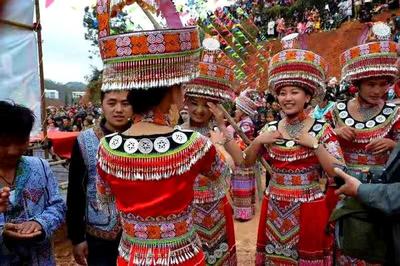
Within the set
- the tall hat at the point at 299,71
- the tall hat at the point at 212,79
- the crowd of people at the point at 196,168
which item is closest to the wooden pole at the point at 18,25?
the tall hat at the point at 212,79

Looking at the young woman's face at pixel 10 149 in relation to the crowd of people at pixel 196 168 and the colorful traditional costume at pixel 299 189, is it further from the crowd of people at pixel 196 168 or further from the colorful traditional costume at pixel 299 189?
the colorful traditional costume at pixel 299 189

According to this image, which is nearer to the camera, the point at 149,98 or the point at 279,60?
the point at 149,98

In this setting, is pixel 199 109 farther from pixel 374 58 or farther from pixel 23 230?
pixel 23 230

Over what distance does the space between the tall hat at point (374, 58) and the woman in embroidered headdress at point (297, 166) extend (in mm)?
442

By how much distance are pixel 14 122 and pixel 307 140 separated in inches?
73.6

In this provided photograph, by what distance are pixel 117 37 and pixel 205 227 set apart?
72.3 inches

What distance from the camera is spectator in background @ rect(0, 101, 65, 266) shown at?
246cm

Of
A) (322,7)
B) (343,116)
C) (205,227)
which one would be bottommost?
(205,227)

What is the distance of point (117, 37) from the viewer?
2.21 metres

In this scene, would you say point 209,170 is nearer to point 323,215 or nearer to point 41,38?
point 323,215

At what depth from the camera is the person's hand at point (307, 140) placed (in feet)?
10.8

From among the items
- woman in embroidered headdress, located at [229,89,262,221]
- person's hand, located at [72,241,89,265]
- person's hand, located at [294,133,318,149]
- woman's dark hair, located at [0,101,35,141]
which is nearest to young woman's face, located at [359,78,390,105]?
person's hand, located at [294,133,318,149]

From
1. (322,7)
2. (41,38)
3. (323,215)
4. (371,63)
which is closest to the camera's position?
(323,215)

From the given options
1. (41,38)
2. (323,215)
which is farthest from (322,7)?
(323,215)
